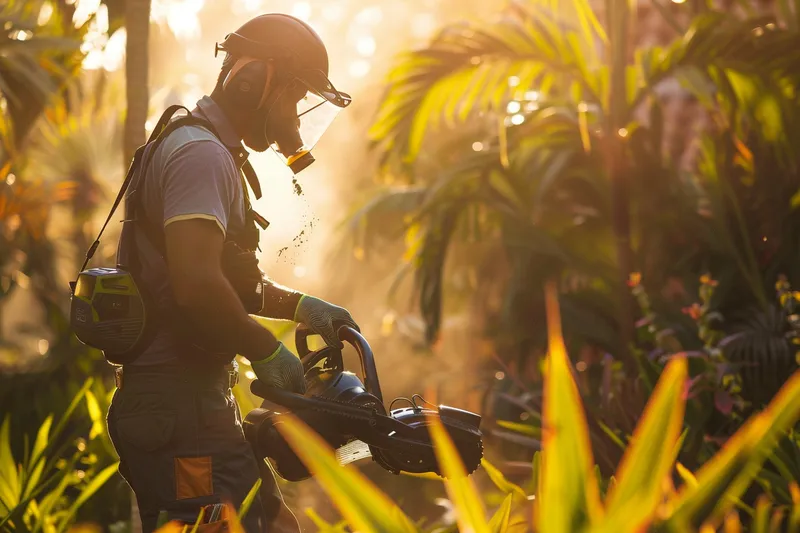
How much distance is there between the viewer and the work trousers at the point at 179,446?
2.45 m

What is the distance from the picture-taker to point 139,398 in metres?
2.48

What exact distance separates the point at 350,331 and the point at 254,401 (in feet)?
4.57

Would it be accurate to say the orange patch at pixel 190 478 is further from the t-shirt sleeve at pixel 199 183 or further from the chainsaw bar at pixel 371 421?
the t-shirt sleeve at pixel 199 183

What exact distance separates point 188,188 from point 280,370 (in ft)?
1.67

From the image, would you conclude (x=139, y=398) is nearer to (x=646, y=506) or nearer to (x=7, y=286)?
(x=646, y=506)

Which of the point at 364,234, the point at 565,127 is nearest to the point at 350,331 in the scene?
the point at 565,127

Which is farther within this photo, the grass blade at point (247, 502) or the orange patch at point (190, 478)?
the orange patch at point (190, 478)

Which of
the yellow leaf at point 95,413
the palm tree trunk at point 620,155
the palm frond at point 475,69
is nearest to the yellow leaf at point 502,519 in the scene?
the yellow leaf at point 95,413

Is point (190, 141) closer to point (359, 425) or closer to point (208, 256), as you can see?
point (208, 256)

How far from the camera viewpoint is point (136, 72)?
432 cm

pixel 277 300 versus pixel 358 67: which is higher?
pixel 277 300

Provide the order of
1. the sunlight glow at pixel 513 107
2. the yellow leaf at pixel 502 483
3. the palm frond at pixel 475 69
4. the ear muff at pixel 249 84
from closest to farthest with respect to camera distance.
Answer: the ear muff at pixel 249 84 < the yellow leaf at pixel 502 483 < the palm frond at pixel 475 69 < the sunlight glow at pixel 513 107

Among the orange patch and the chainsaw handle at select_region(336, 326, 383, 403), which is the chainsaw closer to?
the chainsaw handle at select_region(336, 326, 383, 403)

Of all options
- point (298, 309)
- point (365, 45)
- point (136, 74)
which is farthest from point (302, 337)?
point (365, 45)
